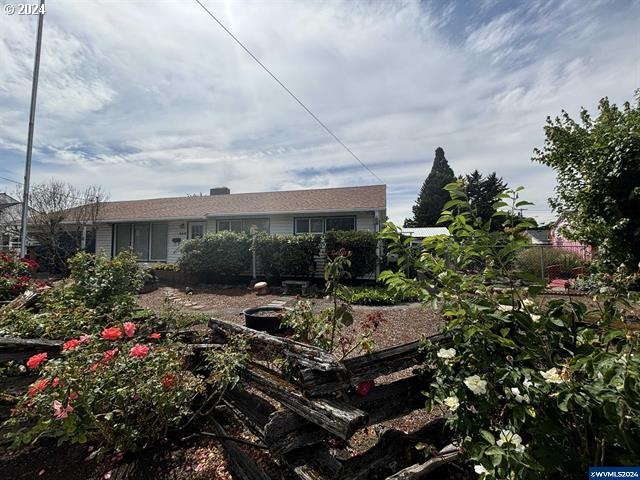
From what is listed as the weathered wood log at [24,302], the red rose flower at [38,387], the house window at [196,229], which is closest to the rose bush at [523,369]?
the red rose flower at [38,387]

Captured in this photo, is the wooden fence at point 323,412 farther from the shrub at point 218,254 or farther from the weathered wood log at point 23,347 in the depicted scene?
the shrub at point 218,254

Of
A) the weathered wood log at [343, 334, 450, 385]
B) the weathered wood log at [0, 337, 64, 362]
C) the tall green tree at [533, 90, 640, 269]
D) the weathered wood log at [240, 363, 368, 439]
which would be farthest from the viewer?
the tall green tree at [533, 90, 640, 269]

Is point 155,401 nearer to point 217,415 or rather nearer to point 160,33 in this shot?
point 217,415

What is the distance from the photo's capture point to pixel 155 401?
2.27m

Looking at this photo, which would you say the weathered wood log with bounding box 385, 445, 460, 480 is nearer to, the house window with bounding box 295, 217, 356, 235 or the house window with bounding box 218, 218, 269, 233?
the house window with bounding box 295, 217, 356, 235

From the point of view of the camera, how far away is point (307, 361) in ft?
6.99

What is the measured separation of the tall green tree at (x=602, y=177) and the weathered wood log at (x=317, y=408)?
6689 millimetres

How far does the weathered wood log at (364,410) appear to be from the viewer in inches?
76.0

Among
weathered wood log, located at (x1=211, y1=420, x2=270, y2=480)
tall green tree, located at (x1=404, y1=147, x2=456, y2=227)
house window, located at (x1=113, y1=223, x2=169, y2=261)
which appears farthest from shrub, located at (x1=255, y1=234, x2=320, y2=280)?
tall green tree, located at (x1=404, y1=147, x2=456, y2=227)

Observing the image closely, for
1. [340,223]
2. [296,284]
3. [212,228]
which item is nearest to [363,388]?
[296,284]

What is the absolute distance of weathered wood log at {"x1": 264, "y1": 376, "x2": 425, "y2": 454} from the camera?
1932 millimetres

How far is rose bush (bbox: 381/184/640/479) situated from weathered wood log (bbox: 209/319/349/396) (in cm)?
62

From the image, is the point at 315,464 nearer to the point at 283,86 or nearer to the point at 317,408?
the point at 317,408

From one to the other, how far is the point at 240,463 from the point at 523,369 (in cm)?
213
